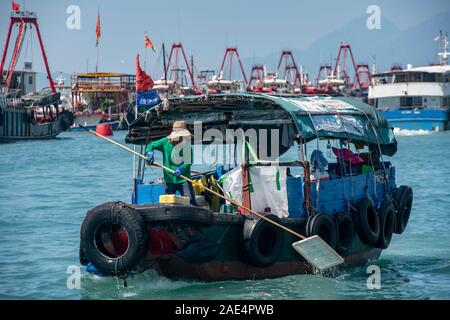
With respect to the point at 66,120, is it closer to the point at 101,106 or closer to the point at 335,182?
the point at 101,106

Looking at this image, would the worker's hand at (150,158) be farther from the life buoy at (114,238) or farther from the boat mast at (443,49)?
Answer: the boat mast at (443,49)

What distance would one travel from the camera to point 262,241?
1268 cm

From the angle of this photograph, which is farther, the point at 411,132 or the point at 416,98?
the point at 416,98

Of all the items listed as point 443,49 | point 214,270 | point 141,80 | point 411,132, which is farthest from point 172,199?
point 443,49

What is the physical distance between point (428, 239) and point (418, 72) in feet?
129

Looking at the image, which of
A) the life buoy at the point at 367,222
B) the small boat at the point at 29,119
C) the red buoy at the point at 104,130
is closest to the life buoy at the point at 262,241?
the life buoy at the point at 367,222

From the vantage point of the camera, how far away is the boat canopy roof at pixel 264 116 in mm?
13422

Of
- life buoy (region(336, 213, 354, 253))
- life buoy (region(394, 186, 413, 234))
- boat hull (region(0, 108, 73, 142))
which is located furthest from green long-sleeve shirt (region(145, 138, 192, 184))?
boat hull (region(0, 108, 73, 142))

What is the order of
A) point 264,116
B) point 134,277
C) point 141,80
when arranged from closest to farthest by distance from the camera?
1. point 134,277
2. point 264,116
3. point 141,80

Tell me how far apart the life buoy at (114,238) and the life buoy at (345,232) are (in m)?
3.40

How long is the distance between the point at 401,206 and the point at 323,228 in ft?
11.4

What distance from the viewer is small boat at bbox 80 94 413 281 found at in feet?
38.8

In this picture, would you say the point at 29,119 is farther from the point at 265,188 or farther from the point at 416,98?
the point at 265,188
